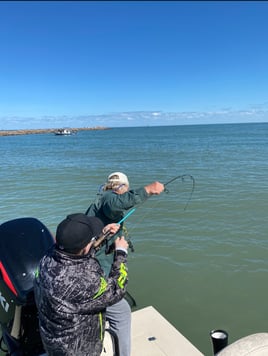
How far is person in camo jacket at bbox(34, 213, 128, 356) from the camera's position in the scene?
6.57 feet

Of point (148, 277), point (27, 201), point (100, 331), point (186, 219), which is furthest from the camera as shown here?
point (27, 201)

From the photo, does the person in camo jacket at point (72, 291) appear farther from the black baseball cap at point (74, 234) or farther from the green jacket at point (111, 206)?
the green jacket at point (111, 206)

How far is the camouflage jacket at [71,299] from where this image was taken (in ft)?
6.56

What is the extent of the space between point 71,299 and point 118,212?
1.26 m

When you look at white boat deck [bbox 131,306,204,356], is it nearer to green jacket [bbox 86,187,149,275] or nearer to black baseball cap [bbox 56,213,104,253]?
green jacket [bbox 86,187,149,275]

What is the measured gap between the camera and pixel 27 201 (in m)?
12.8

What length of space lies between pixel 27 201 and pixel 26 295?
10.6 metres

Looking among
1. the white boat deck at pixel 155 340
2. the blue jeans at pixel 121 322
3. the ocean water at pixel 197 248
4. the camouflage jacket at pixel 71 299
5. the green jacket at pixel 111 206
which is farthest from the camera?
the ocean water at pixel 197 248

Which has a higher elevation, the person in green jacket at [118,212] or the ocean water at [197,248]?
the person in green jacket at [118,212]

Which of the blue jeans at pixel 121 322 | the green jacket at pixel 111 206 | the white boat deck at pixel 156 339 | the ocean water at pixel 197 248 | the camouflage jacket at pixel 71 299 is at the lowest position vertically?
the ocean water at pixel 197 248

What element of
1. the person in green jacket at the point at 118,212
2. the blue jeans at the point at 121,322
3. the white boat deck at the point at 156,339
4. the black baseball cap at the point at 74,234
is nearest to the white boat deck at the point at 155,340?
the white boat deck at the point at 156,339

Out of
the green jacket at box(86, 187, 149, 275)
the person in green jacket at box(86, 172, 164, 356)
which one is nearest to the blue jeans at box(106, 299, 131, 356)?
the person in green jacket at box(86, 172, 164, 356)

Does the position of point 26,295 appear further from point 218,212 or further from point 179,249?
point 218,212

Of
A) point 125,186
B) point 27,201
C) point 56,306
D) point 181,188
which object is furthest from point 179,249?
point 27,201
